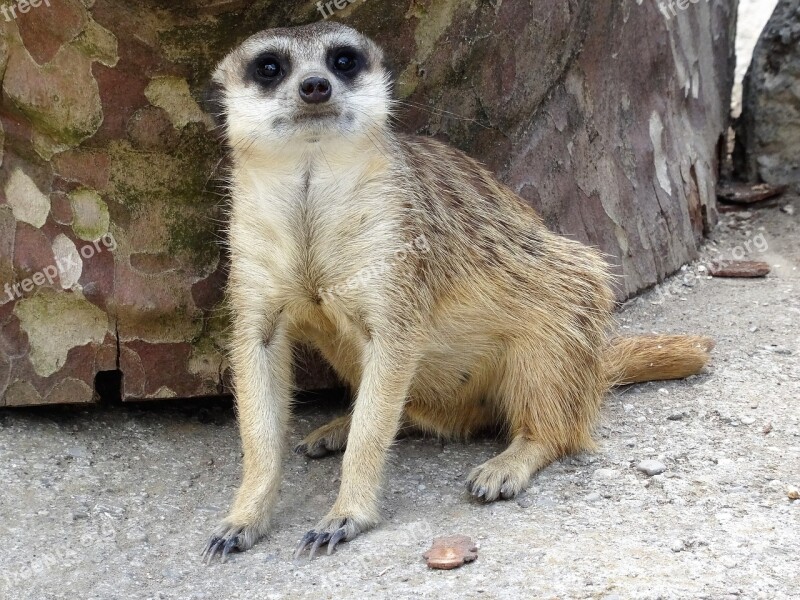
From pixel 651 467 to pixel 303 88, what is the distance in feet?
5.49

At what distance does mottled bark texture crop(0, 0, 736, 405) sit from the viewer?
3332mm

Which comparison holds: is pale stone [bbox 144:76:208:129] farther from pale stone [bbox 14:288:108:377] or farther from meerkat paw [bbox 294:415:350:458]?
meerkat paw [bbox 294:415:350:458]

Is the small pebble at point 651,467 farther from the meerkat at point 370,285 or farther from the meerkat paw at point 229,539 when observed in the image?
the meerkat paw at point 229,539

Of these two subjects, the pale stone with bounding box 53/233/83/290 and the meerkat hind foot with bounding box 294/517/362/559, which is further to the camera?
the pale stone with bounding box 53/233/83/290

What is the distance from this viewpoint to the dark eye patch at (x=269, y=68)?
296cm

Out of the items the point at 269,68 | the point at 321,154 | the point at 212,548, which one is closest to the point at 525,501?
the point at 212,548

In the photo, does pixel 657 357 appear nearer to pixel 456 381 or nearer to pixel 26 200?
pixel 456 381

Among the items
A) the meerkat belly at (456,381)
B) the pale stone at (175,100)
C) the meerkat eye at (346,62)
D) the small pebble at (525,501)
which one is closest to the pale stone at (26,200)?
the pale stone at (175,100)

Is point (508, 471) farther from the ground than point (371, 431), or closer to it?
closer to it

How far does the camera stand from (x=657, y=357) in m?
3.82

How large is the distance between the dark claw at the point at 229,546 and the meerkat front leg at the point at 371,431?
26 cm

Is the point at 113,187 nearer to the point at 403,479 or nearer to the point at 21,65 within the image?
the point at 21,65

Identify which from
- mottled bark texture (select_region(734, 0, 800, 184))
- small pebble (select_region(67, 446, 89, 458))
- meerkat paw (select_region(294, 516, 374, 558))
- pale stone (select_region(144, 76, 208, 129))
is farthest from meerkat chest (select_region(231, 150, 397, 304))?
mottled bark texture (select_region(734, 0, 800, 184))

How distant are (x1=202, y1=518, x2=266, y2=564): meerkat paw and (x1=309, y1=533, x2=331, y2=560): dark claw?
25cm
